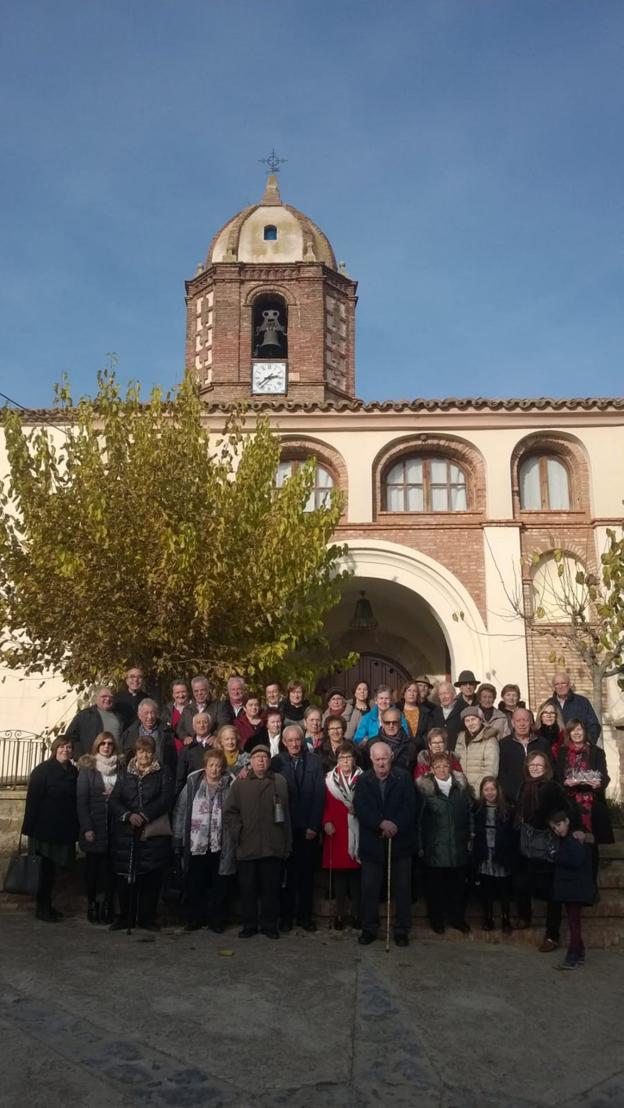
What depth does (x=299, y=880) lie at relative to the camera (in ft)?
26.0

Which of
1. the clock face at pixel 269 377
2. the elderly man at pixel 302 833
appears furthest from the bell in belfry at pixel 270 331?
the elderly man at pixel 302 833

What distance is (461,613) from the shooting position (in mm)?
16016

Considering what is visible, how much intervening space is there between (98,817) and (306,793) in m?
1.79

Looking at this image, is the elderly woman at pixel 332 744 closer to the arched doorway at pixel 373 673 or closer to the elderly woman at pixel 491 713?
the elderly woman at pixel 491 713

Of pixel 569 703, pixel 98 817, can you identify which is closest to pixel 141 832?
pixel 98 817

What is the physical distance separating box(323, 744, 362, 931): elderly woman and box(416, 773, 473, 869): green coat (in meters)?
0.57

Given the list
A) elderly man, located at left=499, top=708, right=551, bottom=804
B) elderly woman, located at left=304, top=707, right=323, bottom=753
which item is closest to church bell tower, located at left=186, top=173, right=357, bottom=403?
elderly woman, located at left=304, top=707, right=323, bottom=753

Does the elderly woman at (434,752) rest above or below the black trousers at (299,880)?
above

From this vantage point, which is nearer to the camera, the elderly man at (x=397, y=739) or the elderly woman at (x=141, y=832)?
the elderly woman at (x=141, y=832)

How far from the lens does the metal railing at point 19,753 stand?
14.2 meters

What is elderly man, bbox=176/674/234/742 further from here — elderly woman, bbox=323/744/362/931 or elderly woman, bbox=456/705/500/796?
elderly woman, bbox=456/705/500/796

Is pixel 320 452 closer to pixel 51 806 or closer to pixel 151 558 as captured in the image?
pixel 151 558

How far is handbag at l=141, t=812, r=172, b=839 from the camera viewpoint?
7609 mm

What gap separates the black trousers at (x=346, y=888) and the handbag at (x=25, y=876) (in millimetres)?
2601
